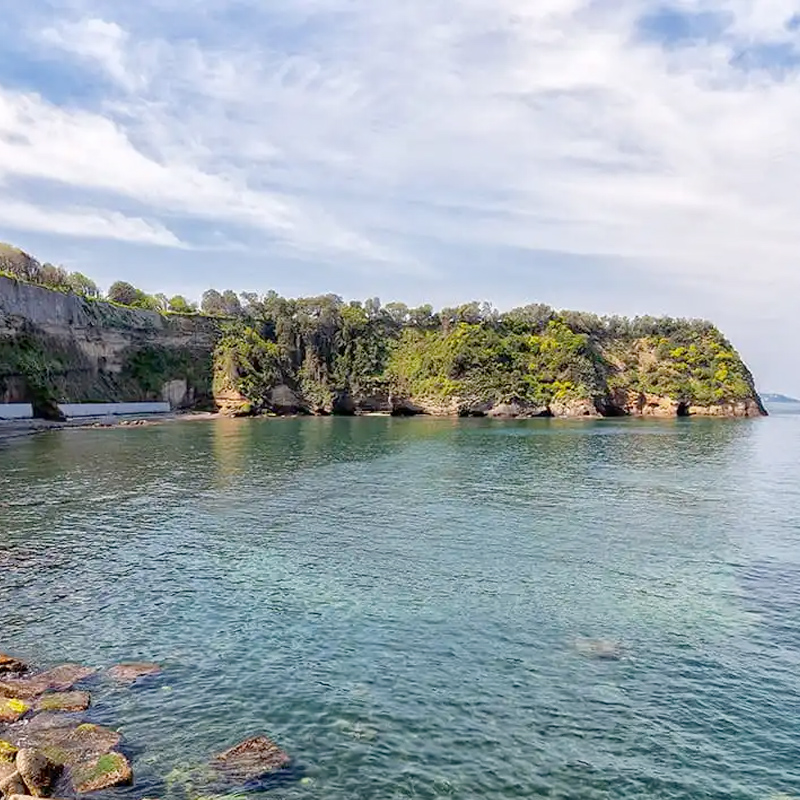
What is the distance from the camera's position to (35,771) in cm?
1099

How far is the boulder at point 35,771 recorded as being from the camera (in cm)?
1075

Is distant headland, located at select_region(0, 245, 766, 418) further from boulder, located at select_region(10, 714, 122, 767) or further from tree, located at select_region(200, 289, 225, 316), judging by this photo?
boulder, located at select_region(10, 714, 122, 767)

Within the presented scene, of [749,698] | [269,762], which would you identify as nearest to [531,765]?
[269,762]

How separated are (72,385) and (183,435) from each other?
34.5m

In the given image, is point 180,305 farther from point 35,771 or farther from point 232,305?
point 35,771

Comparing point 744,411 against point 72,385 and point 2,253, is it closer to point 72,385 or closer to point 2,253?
point 72,385

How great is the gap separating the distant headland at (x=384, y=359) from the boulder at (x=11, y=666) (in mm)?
102552

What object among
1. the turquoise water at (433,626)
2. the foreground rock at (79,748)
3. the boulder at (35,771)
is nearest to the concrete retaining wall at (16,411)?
the turquoise water at (433,626)

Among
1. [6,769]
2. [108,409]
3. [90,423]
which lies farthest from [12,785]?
[108,409]

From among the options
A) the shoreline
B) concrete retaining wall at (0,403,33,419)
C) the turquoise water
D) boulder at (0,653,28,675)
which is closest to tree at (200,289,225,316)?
the shoreline

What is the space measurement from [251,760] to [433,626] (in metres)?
7.44

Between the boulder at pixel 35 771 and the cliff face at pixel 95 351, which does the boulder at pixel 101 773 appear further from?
the cliff face at pixel 95 351

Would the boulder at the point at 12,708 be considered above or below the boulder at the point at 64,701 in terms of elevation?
above

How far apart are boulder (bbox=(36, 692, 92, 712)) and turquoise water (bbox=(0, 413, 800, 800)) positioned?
498mm
